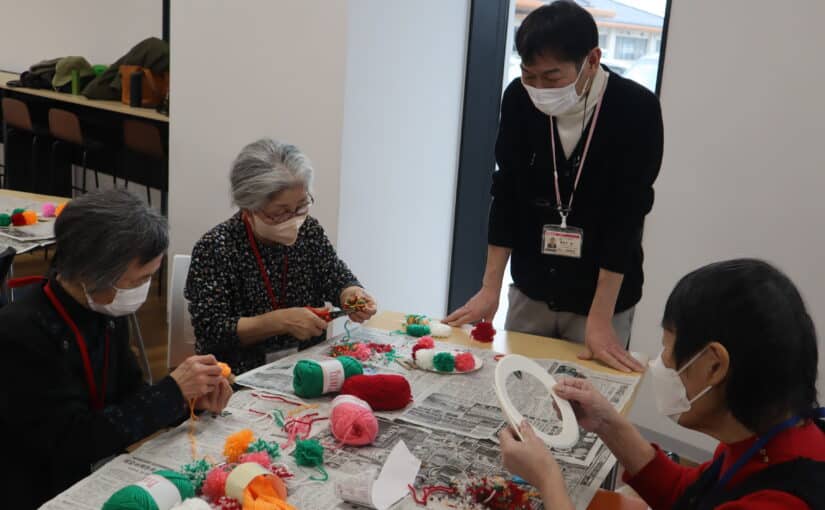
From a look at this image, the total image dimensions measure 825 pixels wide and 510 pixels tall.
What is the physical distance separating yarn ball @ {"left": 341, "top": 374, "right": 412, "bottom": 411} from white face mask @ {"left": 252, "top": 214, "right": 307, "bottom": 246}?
62 cm

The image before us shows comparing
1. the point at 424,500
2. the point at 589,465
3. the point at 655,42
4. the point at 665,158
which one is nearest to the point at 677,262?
the point at 665,158

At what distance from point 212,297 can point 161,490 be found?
93cm

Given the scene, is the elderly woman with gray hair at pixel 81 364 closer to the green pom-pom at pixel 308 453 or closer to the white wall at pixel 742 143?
the green pom-pom at pixel 308 453

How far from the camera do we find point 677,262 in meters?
3.21

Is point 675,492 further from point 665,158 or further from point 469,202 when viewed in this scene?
point 469,202

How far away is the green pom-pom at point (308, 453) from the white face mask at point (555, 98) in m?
1.15

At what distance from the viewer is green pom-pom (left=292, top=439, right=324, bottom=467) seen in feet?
4.90

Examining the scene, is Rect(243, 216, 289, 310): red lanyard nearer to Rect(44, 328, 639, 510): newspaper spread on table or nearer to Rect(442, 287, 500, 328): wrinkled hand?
Rect(44, 328, 639, 510): newspaper spread on table

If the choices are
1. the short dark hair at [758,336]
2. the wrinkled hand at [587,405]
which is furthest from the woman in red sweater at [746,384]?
the wrinkled hand at [587,405]

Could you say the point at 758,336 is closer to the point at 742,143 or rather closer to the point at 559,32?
the point at 559,32

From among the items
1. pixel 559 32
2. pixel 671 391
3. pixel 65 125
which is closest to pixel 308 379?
pixel 671 391

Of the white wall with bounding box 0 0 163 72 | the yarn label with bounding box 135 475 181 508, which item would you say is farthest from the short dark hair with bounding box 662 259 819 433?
the white wall with bounding box 0 0 163 72

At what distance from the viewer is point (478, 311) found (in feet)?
7.85

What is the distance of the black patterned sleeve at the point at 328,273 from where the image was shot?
247cm
